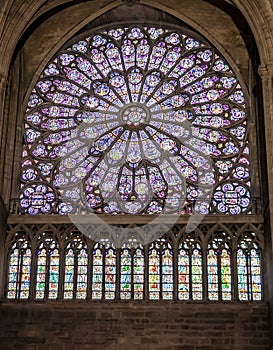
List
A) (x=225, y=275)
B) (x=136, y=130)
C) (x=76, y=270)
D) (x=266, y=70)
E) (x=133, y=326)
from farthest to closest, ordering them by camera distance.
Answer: (x=136, y=130), (x=76, y=270), (x=225, y=275), (x=266, y=70), (x=133, y=326)

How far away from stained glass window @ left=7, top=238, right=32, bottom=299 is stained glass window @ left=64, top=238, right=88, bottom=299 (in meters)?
0.69

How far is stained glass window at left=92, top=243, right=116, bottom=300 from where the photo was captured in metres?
14.5

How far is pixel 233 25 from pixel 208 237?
15.5ft

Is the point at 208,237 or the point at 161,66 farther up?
the point at 161,66

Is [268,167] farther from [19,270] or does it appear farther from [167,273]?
[19,270]

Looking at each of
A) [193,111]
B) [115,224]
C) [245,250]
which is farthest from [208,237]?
[193,111]

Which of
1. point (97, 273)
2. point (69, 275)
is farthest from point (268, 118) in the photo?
point (69, 275)

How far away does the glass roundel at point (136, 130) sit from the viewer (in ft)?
50.5

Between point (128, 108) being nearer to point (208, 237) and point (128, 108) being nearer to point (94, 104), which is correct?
point (94, 104)

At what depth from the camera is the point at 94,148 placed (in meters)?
16.0

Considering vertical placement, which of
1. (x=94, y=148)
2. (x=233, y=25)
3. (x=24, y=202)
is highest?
(x=233, y=25)

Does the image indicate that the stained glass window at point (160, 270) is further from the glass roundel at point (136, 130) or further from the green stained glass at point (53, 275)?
the green stained glass at point (53, 275)

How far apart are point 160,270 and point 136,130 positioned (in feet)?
10.1

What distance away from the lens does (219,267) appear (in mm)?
14555
